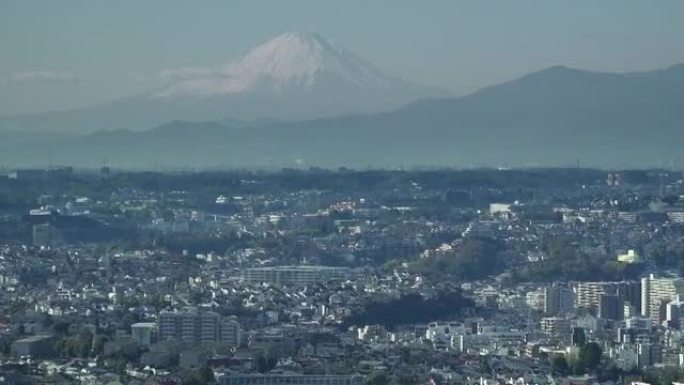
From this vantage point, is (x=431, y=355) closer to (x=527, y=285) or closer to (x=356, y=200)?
(x=527, y=285)

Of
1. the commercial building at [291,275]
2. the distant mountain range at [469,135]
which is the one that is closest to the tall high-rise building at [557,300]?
the commercial building at [291,275]

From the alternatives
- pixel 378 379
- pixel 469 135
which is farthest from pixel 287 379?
pixel 469 135

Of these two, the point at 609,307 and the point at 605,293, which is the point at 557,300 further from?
the point at 609,307

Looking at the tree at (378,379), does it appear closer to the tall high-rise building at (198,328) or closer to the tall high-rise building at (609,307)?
the tall high-rise building at (198,328)

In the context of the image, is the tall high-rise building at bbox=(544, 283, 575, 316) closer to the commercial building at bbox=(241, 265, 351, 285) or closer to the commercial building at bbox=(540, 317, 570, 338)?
the commercial building at bbox=(540, 317, 570, 338)

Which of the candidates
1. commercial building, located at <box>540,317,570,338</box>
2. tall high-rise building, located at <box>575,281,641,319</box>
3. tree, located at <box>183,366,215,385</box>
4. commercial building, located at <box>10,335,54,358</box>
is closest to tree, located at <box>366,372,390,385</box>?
tree, located at <box>183,366,215,385</box>
